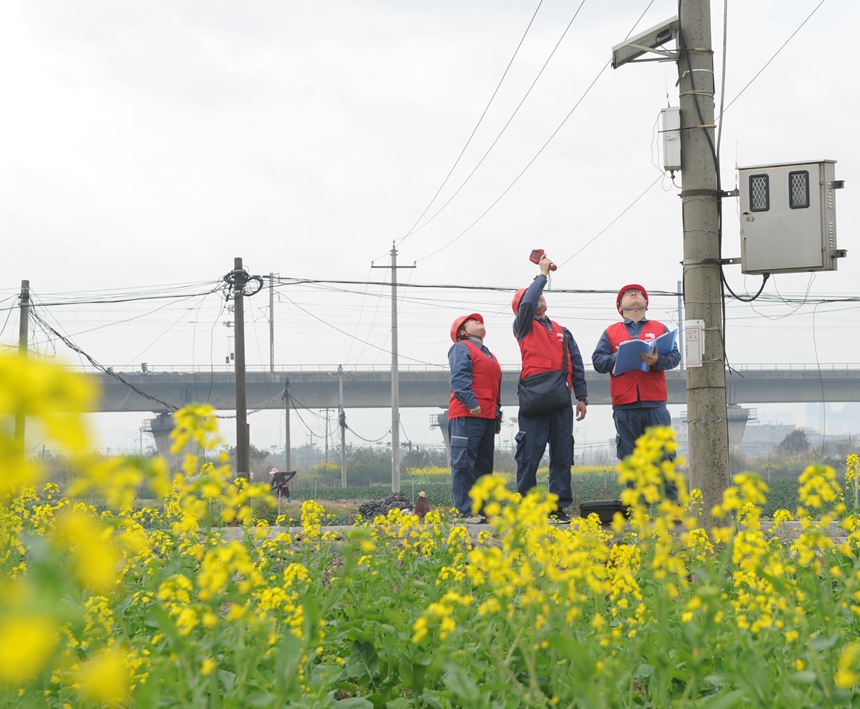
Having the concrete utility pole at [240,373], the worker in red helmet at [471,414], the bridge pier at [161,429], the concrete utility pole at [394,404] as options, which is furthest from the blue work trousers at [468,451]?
the bridge pier at [161,429]

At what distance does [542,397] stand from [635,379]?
0.72 m

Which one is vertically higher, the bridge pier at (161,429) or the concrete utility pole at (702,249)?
the concrete utility pole at (702,249)

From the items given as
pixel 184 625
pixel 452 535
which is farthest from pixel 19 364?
pixel 452 535

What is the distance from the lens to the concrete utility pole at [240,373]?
62.4 feet

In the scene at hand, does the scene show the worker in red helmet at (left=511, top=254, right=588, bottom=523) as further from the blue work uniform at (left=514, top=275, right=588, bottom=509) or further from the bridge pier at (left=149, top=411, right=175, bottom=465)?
the bridge pier at (left=149, top=411, right=175, bottom=465)

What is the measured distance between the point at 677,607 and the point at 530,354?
424cm

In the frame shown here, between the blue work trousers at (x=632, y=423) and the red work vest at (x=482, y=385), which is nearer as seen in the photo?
the blue work trousers at (x=632, y=423)

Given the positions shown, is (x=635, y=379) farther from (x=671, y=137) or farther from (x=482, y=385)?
(x=671, y=137)

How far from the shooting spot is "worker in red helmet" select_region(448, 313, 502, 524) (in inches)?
279

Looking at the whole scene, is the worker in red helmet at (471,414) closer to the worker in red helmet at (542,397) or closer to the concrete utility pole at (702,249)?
the worker in red helmet at (542,397)

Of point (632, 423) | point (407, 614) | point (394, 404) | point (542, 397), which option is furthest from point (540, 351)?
point (394, 404)

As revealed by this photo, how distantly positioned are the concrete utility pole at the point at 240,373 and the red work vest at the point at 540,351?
12447 millimetres

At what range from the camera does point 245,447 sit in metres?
19.1

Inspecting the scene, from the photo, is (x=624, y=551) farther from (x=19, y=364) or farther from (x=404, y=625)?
(x=19, y=364)
